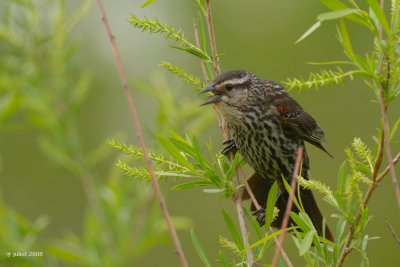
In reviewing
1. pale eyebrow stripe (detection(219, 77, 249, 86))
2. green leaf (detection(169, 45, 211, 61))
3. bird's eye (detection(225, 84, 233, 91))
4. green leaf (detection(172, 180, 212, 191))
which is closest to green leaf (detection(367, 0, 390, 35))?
green leaf (detection(169, 45, 211, 61))

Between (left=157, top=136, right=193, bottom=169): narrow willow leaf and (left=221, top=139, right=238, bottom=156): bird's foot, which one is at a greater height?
(left=221, top=139, right=238, bottom=156): bird's foot

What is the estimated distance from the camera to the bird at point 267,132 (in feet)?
13.0

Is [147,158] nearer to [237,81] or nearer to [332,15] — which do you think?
[332,15]

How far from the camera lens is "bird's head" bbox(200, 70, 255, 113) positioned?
3574 millimetres

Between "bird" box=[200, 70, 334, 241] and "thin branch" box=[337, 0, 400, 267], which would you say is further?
"bird" box=[200, 70, 334, 241]

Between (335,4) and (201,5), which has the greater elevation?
(201,5)

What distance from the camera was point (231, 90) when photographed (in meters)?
3.80

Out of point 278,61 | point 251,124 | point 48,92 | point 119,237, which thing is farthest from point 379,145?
point 278,61

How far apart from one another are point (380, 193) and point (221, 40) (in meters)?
2.52

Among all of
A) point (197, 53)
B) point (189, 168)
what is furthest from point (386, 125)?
point (197, 53)

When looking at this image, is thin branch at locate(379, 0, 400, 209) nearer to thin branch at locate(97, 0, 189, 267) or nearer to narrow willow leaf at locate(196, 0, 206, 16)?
thin branch at locate(97, 0, 189, 267)

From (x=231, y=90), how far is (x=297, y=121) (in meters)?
0.63

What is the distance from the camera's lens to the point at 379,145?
7.00 ft

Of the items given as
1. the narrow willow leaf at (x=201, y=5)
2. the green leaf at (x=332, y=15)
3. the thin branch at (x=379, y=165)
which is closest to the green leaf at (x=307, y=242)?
the thin branch at (x=379, y=165)
